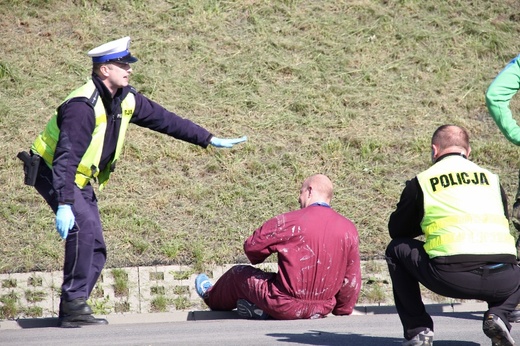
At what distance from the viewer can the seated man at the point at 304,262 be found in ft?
20.2

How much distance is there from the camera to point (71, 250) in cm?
604

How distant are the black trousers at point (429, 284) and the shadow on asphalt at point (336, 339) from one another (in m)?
0.46

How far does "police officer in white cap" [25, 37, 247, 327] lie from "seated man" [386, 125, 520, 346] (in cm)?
222

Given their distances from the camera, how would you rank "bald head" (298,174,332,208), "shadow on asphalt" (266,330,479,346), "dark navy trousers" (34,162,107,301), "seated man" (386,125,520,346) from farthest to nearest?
"bald head" (298,174,332,208) < "dark navy trousers" (34,162,107,301) < "shadow on asphalt" (266,330,479,346) < "seated man" (386,125,520,346)

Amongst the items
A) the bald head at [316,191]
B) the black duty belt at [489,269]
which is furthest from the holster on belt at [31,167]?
the black duty belt at [489,269]

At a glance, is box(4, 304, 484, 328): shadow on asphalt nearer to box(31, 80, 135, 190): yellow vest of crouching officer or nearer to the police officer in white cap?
the police officer in white cap

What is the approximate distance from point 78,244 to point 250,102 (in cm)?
493

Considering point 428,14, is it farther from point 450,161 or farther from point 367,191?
point 450,161

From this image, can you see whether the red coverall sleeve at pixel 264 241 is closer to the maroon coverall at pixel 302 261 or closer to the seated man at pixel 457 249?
the maroon coverall at pixel 302 261

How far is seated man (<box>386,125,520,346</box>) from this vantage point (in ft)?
15.4

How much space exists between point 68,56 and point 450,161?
7377 mm

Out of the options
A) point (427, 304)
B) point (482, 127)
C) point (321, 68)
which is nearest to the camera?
point (427, 304)

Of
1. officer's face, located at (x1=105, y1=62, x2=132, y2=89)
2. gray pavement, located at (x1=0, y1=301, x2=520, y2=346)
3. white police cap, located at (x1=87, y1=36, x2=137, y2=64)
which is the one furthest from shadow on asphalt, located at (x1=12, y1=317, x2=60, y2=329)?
white police cap, located at (x1=87, y1=36, x2=137, y2=64)

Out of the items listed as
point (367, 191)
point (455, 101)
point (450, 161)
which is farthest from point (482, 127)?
point (450, 161)
